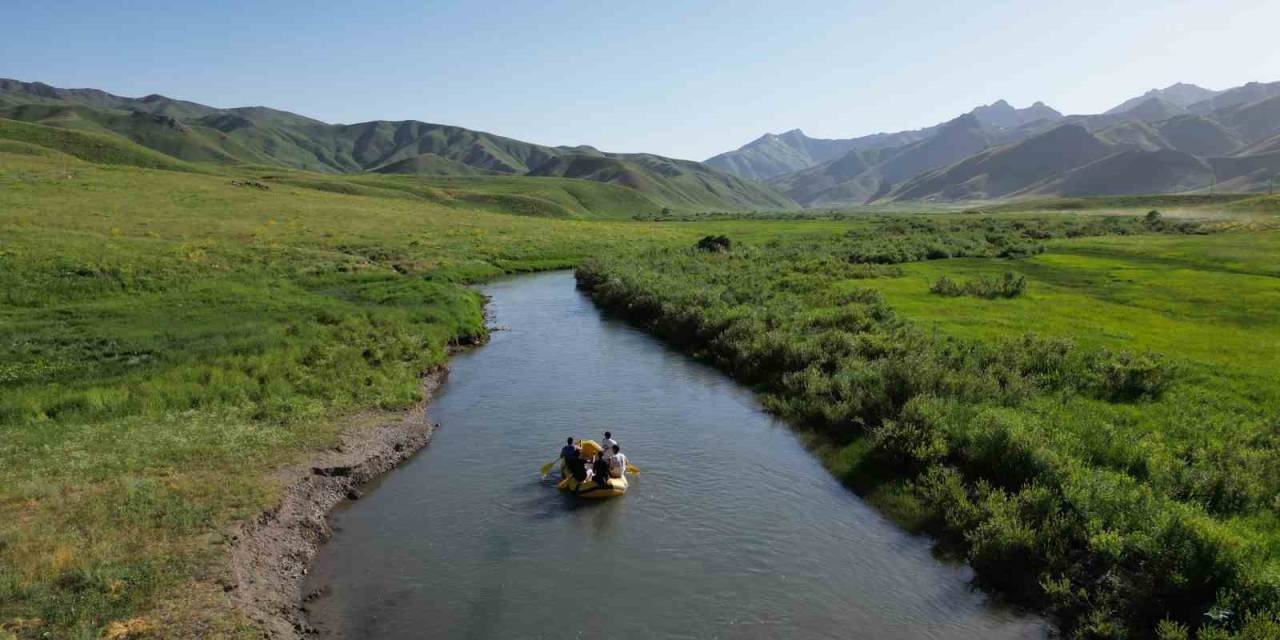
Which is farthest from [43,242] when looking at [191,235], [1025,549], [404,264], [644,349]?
[1025,549]

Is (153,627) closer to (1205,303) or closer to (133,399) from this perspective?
(133,399)

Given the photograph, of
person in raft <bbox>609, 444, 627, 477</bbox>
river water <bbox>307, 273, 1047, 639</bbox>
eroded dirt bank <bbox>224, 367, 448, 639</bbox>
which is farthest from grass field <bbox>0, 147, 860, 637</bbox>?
person in raft <bbox>609, 444, 627, 477</bbox>

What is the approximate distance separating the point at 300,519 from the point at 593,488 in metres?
8.81

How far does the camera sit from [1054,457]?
20.4 m

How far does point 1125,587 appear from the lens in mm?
16078

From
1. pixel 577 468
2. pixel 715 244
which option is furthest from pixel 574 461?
pixel 715 244

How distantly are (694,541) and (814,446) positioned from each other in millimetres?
8970

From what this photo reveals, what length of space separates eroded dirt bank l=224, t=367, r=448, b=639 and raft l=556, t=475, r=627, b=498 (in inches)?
274

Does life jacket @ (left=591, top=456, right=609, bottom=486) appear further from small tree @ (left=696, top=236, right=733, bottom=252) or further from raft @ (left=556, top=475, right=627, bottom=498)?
small tree @ (left=696, top=236, right=733, bottom=252)

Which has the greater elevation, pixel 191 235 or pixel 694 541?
pixel 191 235

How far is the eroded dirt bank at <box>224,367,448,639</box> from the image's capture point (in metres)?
16.6

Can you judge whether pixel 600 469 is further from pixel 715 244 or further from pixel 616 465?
pixel 715 244

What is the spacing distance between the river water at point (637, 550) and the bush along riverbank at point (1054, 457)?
1.42 meters

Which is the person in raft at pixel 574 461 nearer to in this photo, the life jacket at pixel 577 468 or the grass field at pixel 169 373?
the life jacket at pixel 577 468
